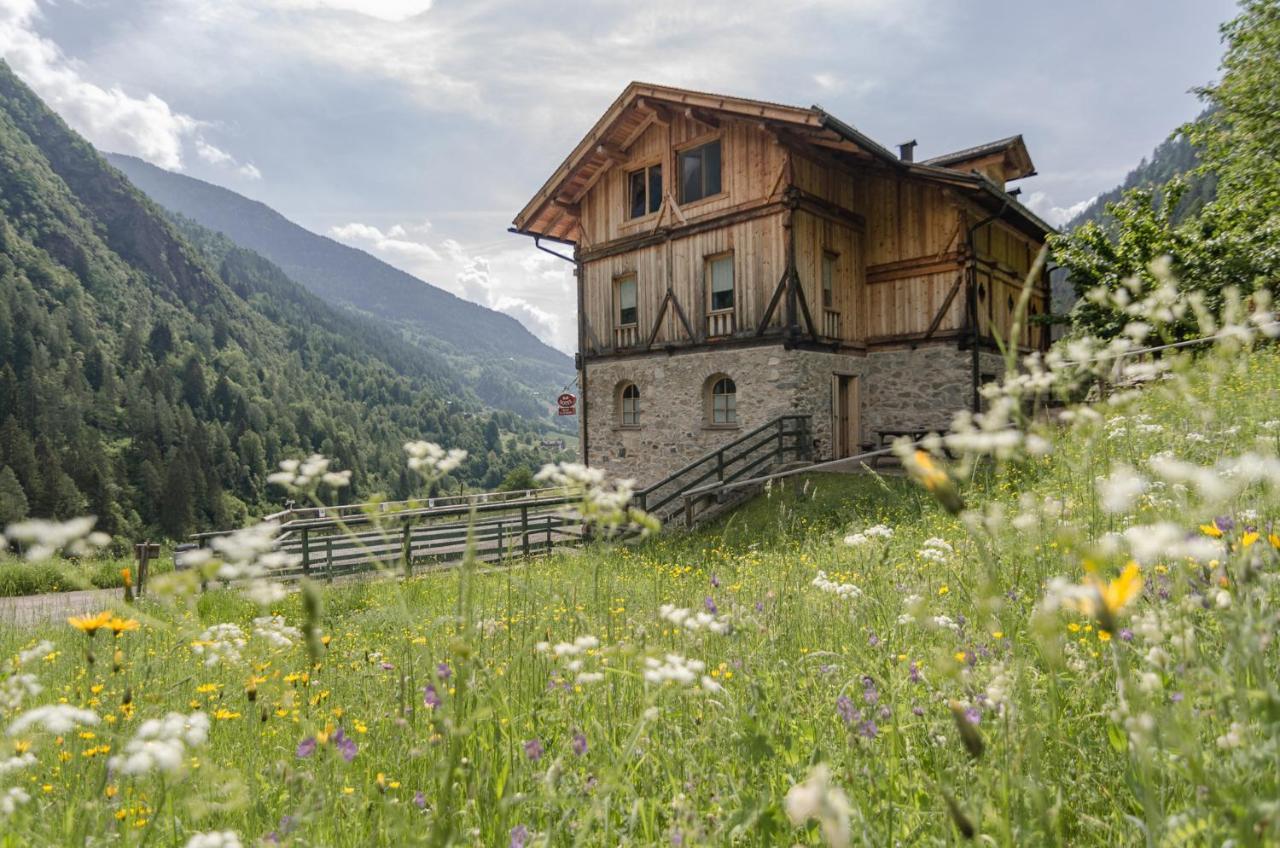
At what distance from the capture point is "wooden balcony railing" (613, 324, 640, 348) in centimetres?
1852

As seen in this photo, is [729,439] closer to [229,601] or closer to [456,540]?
[456,540]

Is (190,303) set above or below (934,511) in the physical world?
above

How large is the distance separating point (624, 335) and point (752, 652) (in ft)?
53.6

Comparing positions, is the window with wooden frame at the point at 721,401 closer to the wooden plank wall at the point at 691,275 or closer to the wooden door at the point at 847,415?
the wooden plank wall at the point at 691,275

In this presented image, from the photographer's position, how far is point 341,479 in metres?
1.83

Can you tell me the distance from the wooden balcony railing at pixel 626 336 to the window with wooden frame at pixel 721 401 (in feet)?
9.27

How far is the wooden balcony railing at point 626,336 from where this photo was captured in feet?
60.7

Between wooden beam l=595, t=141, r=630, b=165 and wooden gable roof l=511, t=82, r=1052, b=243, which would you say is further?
wooden beam l=595, t=141, r=630, b=165

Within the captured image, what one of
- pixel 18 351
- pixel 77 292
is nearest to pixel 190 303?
pixel 77 292

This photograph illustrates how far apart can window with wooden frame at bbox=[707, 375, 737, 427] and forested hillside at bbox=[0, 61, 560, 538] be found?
77058 millimetres

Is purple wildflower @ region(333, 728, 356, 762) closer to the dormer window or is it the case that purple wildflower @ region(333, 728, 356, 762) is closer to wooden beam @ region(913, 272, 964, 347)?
wooden beam @ region(913, 272, 964, 347)

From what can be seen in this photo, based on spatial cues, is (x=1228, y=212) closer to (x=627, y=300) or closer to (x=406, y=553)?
Result: (x=627, y=300)

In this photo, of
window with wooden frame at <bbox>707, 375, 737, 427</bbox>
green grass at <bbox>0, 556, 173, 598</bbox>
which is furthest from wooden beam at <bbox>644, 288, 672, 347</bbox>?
green grass at <bbox>0, 556, 173, 598</bbox>

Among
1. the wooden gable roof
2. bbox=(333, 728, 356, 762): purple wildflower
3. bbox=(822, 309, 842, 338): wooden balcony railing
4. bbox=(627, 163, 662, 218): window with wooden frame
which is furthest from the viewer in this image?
bbox=(627, 163, 662, 218): window with wooden frame
